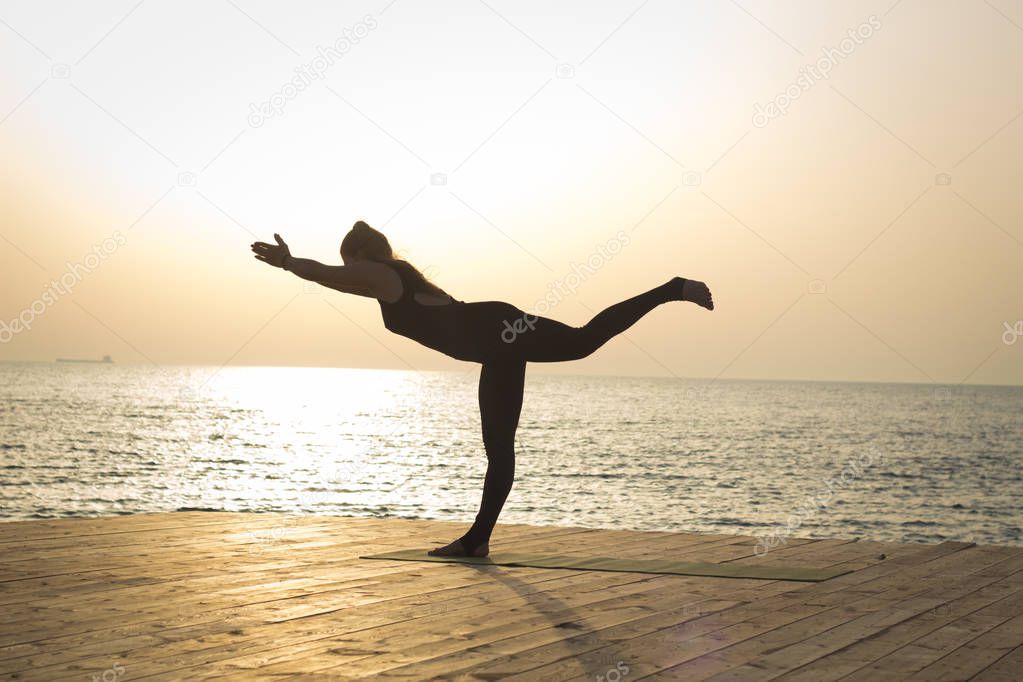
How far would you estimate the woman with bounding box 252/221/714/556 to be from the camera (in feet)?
15.1

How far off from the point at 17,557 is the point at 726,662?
11.4 feet

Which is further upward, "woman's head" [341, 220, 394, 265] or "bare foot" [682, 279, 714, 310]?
"woman's head" [341, 220, 394, 265]

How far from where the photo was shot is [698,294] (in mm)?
4602

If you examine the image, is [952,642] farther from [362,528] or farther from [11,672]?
[362,528]

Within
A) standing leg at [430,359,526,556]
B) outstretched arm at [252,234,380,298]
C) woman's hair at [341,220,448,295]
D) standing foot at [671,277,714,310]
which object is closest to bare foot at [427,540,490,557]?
standing leg at [430,359,526,556]

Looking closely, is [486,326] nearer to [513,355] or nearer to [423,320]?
[513,355]

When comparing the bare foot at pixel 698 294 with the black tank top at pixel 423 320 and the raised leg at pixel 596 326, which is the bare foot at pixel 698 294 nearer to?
the raised leg at pixel 596 326

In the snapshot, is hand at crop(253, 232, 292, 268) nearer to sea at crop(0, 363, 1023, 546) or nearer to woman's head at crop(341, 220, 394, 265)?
woman's head at crop(341, 220, 394, 265)

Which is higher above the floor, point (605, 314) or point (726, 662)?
point (605, 314)

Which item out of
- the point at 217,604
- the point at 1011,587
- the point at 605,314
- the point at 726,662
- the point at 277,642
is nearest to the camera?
the point at 726,662

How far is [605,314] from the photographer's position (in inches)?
182

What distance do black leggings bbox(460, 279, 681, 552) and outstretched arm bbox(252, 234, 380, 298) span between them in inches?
25.8

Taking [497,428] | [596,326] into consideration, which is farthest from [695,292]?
[497,428]

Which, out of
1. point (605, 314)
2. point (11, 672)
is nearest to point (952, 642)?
point (605, 314)
